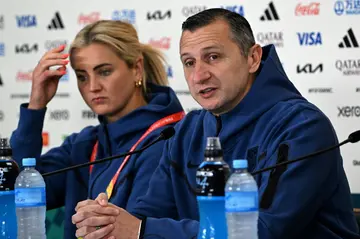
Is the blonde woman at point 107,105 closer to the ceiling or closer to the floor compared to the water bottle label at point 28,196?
closer to the ceiling

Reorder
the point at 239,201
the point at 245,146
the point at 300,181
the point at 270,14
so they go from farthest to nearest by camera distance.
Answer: the point at 270,14, the point at 245,146, the point at 300,181, the point at 239,201

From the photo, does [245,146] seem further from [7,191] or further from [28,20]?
[28,20]

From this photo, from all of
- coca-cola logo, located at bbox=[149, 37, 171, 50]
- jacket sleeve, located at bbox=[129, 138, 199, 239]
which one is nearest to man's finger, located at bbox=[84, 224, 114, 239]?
jacket sleeve, located at bbox=[129, 138, 199, 239]

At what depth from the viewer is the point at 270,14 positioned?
3.65m

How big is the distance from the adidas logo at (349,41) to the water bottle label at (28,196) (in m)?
1.82

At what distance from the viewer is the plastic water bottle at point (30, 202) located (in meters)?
2.19

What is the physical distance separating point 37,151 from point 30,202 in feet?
4.32

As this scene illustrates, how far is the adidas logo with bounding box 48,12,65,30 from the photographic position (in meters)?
4.15

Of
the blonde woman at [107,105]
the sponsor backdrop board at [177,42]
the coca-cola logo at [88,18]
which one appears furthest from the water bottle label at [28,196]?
the coca-cola logo at [88,18]

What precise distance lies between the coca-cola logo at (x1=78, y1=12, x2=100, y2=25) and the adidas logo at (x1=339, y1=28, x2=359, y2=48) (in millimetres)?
1343

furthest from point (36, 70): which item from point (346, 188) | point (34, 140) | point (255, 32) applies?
point (346, 188)

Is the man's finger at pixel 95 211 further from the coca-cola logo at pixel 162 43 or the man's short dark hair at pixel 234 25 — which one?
the coca-cola logo at pixel 162 43

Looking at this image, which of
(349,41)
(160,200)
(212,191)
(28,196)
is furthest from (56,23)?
(212,191)

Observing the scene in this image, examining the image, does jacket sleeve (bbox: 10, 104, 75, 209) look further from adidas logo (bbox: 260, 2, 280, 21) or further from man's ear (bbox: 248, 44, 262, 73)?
man's ear (bbox: 248, 44, 262, 73)
